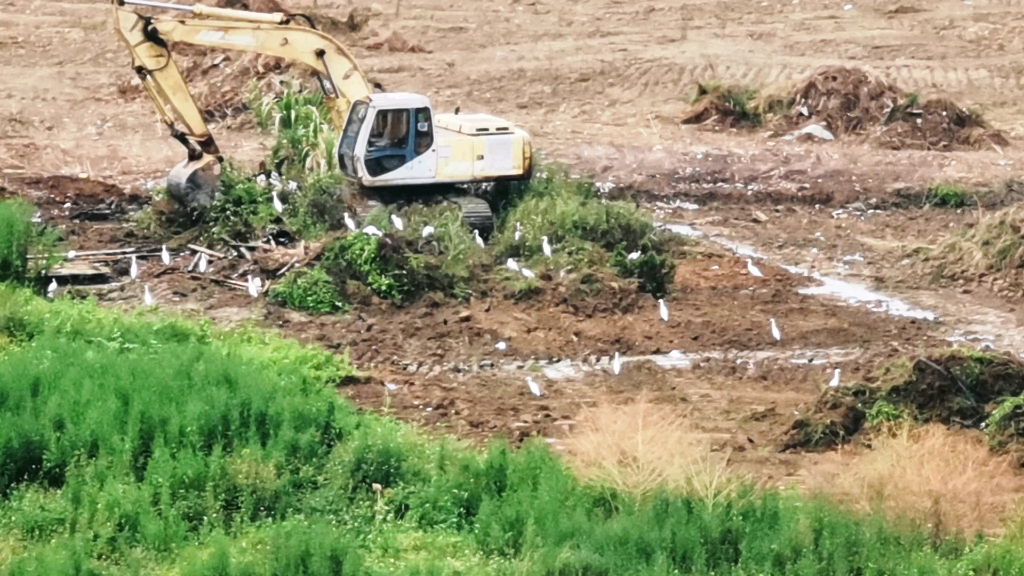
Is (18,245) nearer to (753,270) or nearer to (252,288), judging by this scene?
(252,288)

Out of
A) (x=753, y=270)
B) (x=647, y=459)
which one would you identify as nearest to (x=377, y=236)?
(x=753, y=270)

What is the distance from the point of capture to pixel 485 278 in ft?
49.3

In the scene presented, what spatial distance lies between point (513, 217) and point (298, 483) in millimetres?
6871

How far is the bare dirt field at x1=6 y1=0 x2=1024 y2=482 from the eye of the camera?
12.9 m

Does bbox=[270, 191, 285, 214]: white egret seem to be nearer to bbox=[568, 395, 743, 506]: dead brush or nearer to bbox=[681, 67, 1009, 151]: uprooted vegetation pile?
bbox=[568, 395, 743, 506]: dead brush

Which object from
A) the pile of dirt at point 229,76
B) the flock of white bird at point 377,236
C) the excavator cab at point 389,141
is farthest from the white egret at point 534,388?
the pile of dirt at point 229,76

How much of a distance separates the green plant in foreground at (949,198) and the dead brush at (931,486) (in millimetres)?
9316

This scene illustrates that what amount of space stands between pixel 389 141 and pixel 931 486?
311 inches

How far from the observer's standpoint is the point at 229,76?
2319 cm

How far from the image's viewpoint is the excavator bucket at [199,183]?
52.5ft

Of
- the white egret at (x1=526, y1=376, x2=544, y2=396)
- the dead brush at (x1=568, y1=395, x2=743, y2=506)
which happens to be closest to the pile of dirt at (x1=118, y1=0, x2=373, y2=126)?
the white egret at (x1=526, y1=376, x2=544, y2=396)

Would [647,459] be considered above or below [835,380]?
above

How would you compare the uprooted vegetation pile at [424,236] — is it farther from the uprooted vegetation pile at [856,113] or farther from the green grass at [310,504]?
the uprooted vegetation pile at [856,113]

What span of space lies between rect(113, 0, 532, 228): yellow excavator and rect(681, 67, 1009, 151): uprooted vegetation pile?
719 centimetres
